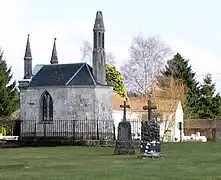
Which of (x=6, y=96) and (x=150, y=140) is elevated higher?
(x=6, y=96)

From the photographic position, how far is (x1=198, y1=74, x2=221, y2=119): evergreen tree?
86312 millimetres

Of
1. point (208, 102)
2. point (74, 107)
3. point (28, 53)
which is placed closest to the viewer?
point (74, 107)

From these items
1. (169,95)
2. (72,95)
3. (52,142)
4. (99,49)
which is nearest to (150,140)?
(52,142)

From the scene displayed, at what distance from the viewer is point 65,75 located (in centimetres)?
5231

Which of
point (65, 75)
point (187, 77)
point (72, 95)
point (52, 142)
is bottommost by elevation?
point (52, 142)

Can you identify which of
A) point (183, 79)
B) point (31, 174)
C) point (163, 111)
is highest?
point (183, 79)

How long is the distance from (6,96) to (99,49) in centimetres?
2188

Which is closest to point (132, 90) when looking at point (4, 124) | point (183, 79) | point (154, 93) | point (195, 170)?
point (154, 93)

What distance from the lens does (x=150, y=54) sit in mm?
73000

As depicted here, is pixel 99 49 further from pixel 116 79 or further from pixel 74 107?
pixel 116 79

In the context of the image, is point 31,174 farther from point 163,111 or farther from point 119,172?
point 163,111

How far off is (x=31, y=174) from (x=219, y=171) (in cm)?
535

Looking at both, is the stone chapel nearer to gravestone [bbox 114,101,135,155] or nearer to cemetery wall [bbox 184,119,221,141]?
gravestone [bbox 114,101,135,155]

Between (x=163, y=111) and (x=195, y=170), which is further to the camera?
(x=163, y=111)
